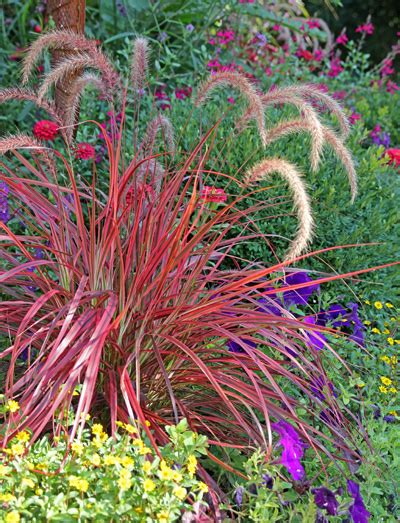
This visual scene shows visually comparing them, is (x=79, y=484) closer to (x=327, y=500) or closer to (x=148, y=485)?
(x=148, y=485)

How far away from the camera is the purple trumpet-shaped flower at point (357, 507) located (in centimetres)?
194

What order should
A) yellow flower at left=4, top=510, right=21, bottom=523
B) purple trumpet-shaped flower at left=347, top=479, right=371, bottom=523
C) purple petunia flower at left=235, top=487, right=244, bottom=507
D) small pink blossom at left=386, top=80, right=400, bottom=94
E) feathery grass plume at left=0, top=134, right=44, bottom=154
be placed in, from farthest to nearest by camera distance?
1. small pink blossom at left=386, top=80, right=400, bottom=94
2. feathery grass plume at left=0, top=134, right=44, bottom=154
3. purple trumpet-shaped flower at left=347, top=479, right=371, bottom=523
4. purple petunia flower at left=235, top=487, right=244, bottom=507
5. yellow flower at left=4, top=510, right=21, bottom=523

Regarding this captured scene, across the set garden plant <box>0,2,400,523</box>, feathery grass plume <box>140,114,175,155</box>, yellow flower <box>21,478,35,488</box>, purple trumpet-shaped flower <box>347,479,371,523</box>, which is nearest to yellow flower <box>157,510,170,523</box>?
garden plant <box>0,2,400,523</box>

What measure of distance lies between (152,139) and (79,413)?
1017 millimetres

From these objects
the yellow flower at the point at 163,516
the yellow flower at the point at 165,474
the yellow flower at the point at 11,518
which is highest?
the yellow flower at the point at 165,474

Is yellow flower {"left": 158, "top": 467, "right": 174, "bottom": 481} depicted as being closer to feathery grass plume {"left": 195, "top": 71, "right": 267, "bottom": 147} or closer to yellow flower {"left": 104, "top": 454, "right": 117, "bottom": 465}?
yellow flower {"left": 104, "top": 454, "right": 117, "bottom": 465}

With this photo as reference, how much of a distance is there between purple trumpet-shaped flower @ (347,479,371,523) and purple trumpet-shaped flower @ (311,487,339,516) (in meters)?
0.08

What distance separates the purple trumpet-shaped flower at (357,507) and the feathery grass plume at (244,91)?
100cm

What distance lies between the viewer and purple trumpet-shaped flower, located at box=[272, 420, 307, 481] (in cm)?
201

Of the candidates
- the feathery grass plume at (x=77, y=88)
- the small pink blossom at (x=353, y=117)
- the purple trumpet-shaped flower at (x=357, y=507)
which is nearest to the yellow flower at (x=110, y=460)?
the purple trumpet-shaped flower at (x=357, y=507)

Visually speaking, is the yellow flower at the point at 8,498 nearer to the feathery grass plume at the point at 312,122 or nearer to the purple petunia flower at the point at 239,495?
the purple petunia flower at the point at 239,495

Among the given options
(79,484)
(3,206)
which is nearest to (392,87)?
(3,206)

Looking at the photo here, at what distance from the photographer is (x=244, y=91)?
229 cm

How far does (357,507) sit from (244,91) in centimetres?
122
